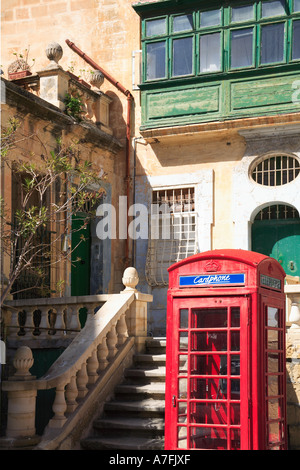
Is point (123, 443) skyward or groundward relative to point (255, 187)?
groundward

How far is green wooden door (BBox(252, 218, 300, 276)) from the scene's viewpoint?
1490cm

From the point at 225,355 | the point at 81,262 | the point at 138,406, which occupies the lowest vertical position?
the point at 138,406

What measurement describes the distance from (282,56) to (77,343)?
25.5ft

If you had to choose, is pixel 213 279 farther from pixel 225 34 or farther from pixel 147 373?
pixel 225 34

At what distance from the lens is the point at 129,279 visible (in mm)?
11109

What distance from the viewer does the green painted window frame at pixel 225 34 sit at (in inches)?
568

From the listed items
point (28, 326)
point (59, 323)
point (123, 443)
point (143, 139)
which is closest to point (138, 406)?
point (123, 443)

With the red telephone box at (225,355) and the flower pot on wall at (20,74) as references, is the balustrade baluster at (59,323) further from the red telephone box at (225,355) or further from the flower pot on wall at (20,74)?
the flower pot on wall at (20,74)

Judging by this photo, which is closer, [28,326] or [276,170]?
[28,326]

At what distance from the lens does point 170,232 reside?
51.8 feet

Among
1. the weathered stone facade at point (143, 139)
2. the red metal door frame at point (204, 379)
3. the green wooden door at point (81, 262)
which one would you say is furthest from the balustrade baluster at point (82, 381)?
the green wooden door at point (81, 262)

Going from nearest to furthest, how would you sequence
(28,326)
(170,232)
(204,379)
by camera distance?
1. (204,379)
2. (28,326)
3. (170,232)

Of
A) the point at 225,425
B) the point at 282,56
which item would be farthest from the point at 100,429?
the point at 282,56

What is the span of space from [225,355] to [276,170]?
791 centimetres
